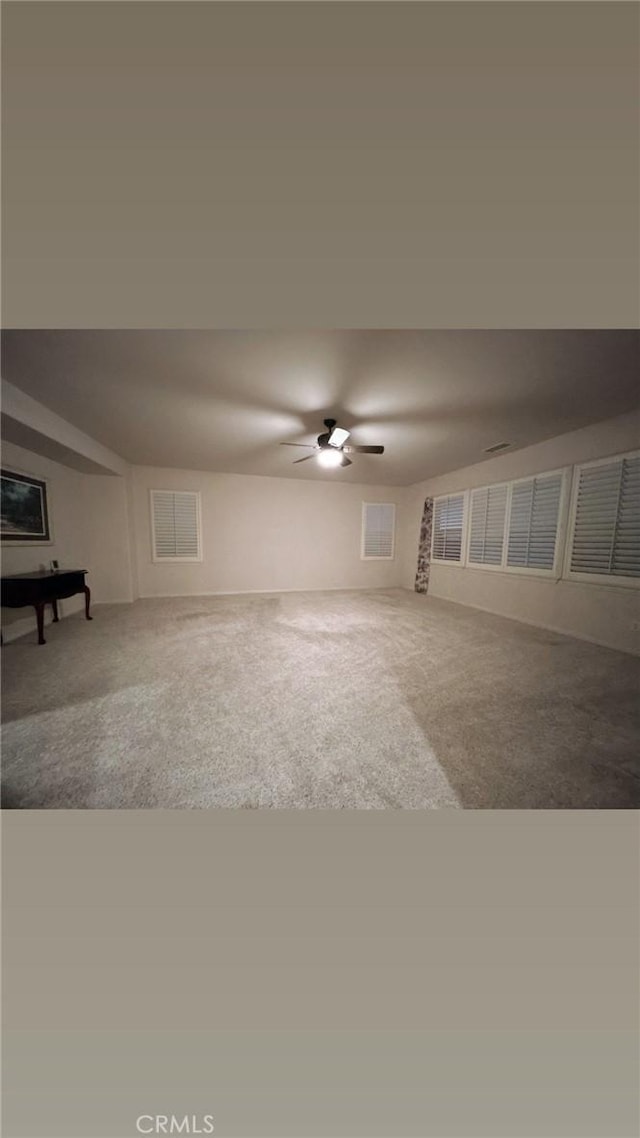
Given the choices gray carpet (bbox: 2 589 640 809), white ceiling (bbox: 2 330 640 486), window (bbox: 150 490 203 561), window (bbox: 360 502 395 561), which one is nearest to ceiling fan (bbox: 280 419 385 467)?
white ceiling (bbox: 2 330 640 486)

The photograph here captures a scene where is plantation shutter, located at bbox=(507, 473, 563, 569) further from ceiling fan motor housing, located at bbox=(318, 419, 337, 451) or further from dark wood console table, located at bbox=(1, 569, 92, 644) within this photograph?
dark wood console table, located at bbox=(1, 569, 92, 644)

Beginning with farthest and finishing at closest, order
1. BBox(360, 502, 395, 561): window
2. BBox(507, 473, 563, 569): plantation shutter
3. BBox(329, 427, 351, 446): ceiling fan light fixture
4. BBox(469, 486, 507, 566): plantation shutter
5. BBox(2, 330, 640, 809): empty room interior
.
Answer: BBox(360, 502, 395, 561): window, BBox(469, 486, 507, 566): plantation shutter, BBox(507, 473, 563, 569): plantation shutter, BBox(329, 427, 351, 446): ceiling fan light fixture, BBox(2, 330, 640, 809): empty room interior

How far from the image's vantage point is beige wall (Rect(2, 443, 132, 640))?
317cm

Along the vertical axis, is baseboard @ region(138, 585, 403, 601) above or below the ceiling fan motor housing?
below

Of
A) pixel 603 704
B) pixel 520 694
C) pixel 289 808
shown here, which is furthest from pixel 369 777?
pixel 603 704

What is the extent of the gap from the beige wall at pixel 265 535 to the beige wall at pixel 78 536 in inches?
11.6

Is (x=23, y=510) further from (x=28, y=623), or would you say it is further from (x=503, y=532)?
(x=503, y=532)

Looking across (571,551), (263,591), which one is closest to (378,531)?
(263,591)

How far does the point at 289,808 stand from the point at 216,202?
2.17m

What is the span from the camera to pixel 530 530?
379 centimetres

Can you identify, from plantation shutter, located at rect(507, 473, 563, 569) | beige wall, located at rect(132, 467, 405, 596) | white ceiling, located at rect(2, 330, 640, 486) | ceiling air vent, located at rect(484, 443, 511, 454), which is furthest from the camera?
beige wall, located at rect(132, 467, 405, 596)

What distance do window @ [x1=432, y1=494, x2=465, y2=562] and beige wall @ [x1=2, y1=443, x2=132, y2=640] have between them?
4897mm

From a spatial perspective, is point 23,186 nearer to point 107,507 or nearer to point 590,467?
point 107,507

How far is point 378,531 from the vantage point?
19.4ft
